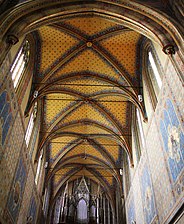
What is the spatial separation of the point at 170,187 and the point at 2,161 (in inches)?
259

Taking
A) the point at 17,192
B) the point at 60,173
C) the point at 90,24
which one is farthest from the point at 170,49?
the point at 60,173

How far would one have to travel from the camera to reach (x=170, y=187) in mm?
9180

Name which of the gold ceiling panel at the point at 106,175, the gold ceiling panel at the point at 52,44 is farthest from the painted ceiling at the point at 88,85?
the gold ceiling panel at the point at 106,175

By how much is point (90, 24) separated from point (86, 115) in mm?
7453

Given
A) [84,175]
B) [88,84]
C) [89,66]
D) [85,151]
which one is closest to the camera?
[89,66]

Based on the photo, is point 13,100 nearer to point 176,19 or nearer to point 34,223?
point 176,19

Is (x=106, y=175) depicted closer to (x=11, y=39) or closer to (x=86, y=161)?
(x=86, y=161)

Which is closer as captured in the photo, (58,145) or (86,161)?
(58,145)

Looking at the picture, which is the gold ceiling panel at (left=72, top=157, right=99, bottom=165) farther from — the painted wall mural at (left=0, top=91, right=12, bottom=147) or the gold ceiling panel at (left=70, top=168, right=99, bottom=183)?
the painted wall mural at (left=0, top=91, right=12, bottom=147)

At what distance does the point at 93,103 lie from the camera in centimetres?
1736

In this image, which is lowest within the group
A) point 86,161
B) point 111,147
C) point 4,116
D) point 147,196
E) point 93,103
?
point 147,196

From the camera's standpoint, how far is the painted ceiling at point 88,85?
13578mm

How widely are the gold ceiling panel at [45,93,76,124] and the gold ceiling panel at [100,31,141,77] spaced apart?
4.40 metres

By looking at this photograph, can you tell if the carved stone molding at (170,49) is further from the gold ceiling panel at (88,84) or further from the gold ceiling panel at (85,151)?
the gold ceiling panel at (85,151)
